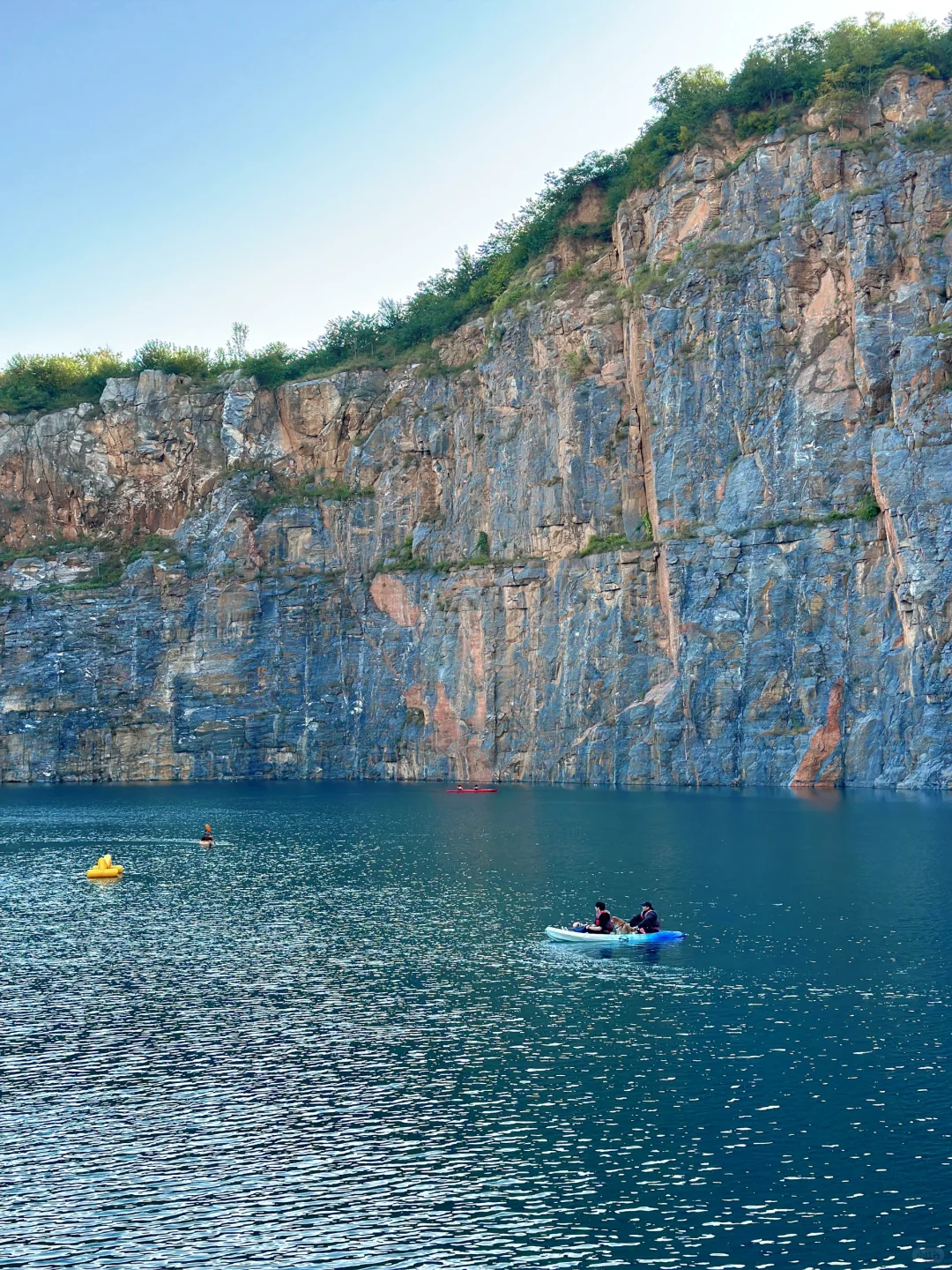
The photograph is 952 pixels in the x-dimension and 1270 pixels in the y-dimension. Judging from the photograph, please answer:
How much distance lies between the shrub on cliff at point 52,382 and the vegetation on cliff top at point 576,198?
0.48 feet

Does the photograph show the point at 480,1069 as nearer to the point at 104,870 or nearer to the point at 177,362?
the point at 104,870

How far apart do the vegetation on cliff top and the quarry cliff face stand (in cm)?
270

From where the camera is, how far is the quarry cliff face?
92.3m

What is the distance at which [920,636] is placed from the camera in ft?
279

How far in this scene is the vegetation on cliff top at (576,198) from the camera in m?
105

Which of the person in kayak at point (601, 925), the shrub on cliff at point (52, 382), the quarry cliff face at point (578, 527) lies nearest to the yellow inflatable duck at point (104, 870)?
the person in kayak at point (601, 925)

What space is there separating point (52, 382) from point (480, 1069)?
13925 centimetres

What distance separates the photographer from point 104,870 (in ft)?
198

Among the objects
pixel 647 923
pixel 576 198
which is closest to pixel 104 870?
pixel 647 923

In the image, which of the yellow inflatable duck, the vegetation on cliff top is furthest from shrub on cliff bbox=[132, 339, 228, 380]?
the yellow inflatable duck

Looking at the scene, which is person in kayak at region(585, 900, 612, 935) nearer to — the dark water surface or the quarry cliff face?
the dark water surface

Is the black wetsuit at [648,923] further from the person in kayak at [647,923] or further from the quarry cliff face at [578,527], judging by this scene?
the quarry cliff face at [578,527]

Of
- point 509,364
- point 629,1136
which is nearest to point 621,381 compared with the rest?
point 509,364

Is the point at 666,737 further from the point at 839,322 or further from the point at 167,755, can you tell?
the point at 167,755
